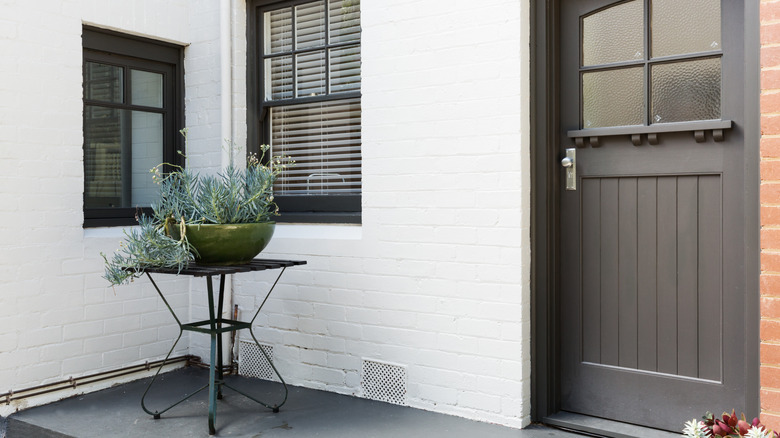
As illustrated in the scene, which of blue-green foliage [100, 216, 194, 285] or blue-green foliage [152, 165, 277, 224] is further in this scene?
blue-green foliage [152, 165, 277, 224]

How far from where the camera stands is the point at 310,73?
3.89 m

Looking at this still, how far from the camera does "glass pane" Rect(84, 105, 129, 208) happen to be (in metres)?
3.75

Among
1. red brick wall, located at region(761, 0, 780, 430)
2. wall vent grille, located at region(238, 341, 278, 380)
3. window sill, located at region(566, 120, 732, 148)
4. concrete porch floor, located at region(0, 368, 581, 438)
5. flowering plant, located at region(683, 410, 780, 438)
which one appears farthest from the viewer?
wall vent grille, located at region(238, 341, 278, 380)

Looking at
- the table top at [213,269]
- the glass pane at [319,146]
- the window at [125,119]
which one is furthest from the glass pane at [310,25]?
the table top at [213,269]

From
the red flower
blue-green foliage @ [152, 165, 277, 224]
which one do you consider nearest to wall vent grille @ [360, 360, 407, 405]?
blue-green foliage @ [152, 165, 277, 224]

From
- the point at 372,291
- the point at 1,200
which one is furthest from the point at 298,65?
the point at 1,200

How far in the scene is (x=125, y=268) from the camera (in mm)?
3002

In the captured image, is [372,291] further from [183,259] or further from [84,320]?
[84,320]

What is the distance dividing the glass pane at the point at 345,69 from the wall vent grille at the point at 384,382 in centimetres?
145

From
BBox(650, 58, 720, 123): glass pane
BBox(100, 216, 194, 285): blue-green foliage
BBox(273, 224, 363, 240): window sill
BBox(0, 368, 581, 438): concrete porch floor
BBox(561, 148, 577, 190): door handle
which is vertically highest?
BBox(650, 58, 720, 123): glass pane

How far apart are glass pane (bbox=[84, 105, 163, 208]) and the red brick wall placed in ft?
10.3

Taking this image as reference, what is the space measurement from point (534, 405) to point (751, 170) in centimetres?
129

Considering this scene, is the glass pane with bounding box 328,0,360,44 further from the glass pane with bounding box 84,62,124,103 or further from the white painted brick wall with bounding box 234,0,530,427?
the glass pane with bounding box 84,62,124,103

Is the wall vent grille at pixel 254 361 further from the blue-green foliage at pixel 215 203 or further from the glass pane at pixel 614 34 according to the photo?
the glass pane at pixel 614 34
